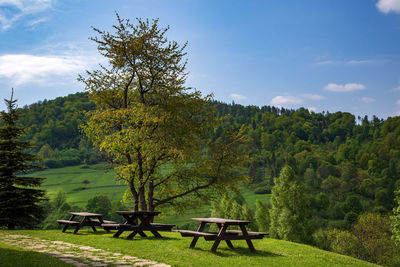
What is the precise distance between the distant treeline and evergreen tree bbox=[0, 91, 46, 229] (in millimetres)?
72346

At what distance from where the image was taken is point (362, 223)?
210ft

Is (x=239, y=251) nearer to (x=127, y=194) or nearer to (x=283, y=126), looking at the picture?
(x=127, y=194)

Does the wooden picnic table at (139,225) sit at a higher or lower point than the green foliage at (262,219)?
higher

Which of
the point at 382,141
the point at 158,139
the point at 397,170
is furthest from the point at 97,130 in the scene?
the point at 382,141

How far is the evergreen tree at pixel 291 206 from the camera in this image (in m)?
46.2

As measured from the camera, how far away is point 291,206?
156ft

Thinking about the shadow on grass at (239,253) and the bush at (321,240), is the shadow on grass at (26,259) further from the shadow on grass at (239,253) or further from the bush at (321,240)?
the bush at (321,240)

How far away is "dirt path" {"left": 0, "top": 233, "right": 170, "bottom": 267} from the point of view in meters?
10.4

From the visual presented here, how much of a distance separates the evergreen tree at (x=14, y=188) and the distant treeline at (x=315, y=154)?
72.3 meters

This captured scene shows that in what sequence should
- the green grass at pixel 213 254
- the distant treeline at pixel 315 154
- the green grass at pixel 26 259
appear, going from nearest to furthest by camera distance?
the green grass at pixel 26 259
the green grass at pixel 213 254
the distant treeline at pixel 315 154

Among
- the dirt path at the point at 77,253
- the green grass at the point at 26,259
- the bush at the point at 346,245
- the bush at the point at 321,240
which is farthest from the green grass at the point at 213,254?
the bush at the point at 346,245

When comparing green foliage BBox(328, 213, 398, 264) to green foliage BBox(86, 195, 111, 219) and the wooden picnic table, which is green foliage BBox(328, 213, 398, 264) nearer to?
green foliage BBox(86, 195, 111, 219)

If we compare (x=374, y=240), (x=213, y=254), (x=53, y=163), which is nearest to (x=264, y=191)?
(x=374, y=240)

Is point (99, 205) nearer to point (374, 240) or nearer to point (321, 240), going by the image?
point (321, 240)
